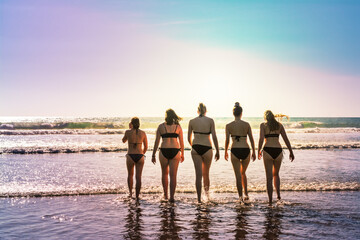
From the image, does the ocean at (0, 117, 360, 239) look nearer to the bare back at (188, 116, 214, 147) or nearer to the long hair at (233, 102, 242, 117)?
the bare back at (188, 116, 214, 147)

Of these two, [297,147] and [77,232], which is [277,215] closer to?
[77,232]

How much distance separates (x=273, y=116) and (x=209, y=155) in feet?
6.17

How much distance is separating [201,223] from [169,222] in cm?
64

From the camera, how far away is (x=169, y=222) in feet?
23.0

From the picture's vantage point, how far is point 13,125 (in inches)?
1977

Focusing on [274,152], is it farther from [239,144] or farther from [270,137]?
[239,144]

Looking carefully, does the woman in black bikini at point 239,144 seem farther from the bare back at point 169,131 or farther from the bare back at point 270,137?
the bare back at point 169,131

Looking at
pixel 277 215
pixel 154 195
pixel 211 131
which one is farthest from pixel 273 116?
pixel 154 195

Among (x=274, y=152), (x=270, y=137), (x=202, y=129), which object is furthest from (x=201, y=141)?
(x=274, y=152)

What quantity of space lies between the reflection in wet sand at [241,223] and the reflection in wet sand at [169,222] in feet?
3.56

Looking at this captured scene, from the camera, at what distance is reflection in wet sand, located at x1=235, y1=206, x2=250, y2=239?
6.19 meters

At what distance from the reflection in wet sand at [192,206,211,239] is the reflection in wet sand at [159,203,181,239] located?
339 millimetres

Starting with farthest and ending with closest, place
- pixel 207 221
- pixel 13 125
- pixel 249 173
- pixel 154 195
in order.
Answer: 1. pixel 13 125
2. pixel 249 173
3. pixel 154 195
4. pixel 207 221

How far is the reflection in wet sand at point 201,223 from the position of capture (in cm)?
615
